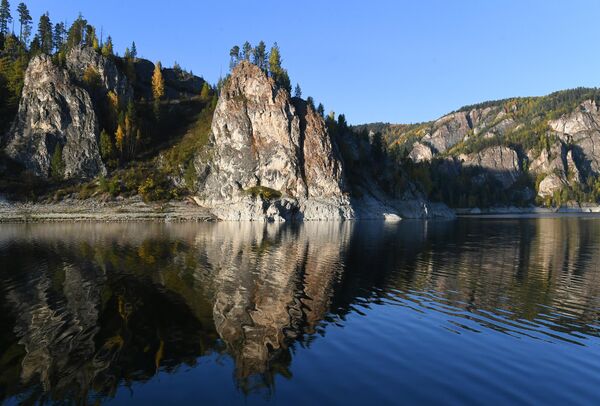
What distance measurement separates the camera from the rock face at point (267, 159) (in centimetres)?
12962

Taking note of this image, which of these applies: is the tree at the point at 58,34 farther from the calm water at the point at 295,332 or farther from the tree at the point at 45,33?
the calm water at the point at 295,332

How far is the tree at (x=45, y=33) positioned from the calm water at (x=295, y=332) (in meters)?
177

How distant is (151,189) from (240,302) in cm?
11156

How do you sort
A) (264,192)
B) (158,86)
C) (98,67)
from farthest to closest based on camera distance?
(158,86) → (98,67) → (264,192)

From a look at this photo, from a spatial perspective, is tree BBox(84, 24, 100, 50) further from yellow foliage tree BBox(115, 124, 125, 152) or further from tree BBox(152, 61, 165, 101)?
yellow foliage tree BBox(115, 124, 125, 152)

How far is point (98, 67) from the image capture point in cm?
16300

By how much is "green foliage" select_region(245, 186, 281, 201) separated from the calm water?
83.8m

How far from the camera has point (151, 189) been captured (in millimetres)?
129750

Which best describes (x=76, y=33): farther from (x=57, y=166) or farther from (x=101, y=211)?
(x=101, y=211)

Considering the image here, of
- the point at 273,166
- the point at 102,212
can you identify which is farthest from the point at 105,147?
the point at 273,166

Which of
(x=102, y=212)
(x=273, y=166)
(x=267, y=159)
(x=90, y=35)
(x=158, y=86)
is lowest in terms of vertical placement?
(x=102, y=212)

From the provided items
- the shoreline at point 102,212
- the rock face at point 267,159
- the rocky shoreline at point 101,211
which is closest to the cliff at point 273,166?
the rock face at point 267,159

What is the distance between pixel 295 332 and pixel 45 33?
8406 inches

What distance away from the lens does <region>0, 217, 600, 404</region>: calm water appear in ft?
48.7
